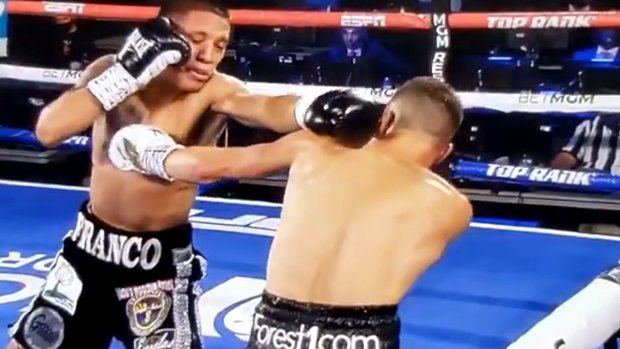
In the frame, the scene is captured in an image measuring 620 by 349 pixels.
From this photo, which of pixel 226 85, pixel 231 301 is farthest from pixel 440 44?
pixel 226 85

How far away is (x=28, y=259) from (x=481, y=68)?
200cm

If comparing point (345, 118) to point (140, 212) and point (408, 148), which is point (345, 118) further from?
point (140, 212)

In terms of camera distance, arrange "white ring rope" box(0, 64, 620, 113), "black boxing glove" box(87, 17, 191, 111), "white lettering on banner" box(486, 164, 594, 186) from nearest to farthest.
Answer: "black boxing glove" box(87, 17, 191, 111) < "white ring rope" box(0, 64, 620, 113) < "white lettering on banner" box(486, 164, 594, 186)

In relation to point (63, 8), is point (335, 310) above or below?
below

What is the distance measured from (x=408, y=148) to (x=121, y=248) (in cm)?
64

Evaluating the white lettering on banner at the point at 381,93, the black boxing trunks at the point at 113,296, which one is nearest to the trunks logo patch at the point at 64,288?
the black boxing trunks at the point at 113,296

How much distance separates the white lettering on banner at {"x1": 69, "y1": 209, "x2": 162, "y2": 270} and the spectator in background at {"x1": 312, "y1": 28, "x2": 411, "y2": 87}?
97.0 inches

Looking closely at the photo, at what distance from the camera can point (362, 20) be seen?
384 cm

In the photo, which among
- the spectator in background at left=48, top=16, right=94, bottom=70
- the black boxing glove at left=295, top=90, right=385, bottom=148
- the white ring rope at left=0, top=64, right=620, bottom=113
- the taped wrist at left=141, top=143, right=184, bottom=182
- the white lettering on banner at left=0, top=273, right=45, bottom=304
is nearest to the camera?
the black boxing glove at left=295, top=90, right=385, bottom=148

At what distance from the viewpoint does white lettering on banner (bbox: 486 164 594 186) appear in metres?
3.67

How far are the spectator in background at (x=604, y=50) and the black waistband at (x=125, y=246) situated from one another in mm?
2578

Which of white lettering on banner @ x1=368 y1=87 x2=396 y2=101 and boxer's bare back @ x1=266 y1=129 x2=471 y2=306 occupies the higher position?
boxer's bare back @ x1=266 y1=129 x2=471 y2=306

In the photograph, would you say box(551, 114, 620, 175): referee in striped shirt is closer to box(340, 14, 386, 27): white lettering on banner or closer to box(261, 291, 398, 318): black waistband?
box(340, 14, 386, 27): white lettering on banner

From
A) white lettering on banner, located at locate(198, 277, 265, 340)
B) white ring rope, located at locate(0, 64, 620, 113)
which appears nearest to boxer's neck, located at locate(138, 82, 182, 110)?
white lettering on banner, located at locate(198, 277, 265, 340)
